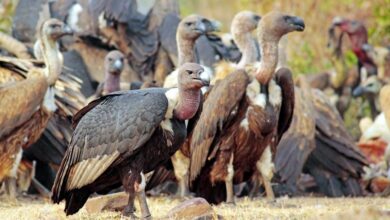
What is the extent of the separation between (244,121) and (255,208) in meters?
0.86

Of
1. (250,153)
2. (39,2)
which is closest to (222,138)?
(250,153)

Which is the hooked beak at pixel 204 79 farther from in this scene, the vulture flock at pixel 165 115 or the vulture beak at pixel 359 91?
the vulture beak at pixel 359 91

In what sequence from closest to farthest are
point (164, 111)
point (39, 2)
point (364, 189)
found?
point (164, 111)
point (364, 189)
point (39, 2)

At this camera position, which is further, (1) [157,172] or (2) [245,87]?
(1) [157,172]

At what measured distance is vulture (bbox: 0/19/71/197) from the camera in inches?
406

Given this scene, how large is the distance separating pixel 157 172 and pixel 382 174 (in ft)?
9.12

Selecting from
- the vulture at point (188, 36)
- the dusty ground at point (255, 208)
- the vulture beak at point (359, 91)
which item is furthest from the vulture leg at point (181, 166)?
the vulture beak at point (359, 91)

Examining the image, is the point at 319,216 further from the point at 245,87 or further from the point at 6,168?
the point at 6,168

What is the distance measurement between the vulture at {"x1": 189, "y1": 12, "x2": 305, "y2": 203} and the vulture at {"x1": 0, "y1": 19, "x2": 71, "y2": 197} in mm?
1457

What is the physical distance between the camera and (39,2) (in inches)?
591

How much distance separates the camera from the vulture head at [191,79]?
771cm

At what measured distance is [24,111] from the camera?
10297 mm

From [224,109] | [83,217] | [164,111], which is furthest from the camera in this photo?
[224,109]

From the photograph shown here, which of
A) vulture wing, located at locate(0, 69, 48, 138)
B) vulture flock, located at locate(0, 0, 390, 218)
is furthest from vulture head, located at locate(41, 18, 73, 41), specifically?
vulture wing, located at locate(0, 69, 48, 138)
